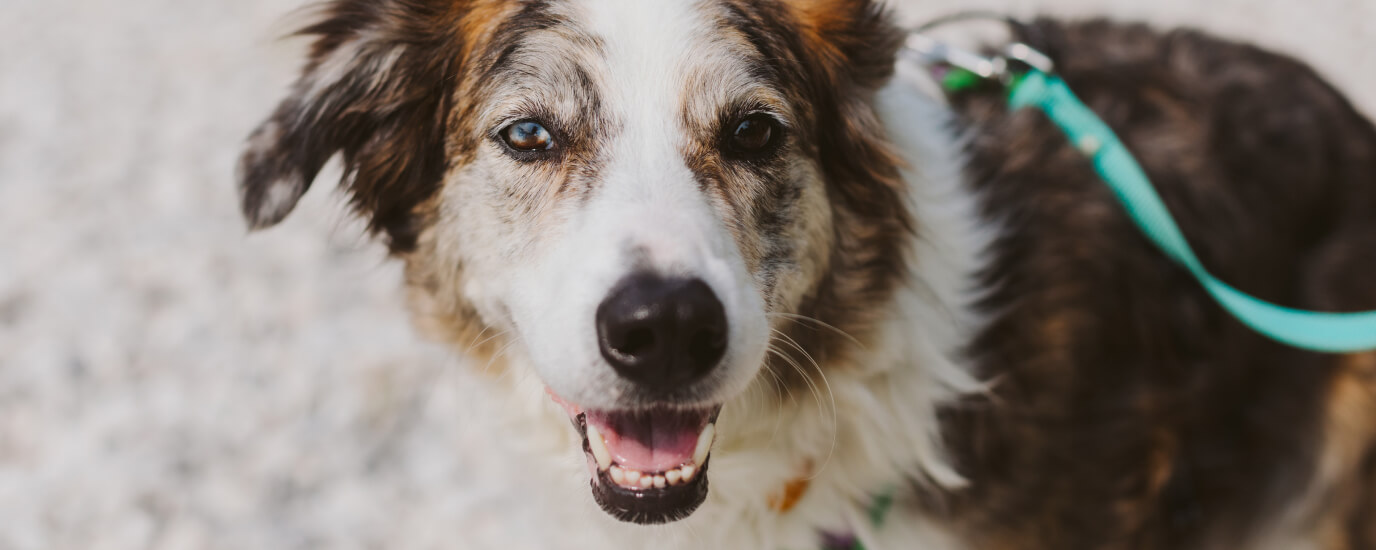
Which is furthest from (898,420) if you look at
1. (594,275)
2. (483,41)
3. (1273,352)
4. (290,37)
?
(290,37)

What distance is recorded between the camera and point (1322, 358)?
284cm

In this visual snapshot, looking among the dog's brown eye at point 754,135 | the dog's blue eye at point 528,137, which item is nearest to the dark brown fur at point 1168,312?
the dog's brown eye at point 754,135

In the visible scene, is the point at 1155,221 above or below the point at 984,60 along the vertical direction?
below

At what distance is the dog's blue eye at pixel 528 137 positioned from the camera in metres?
2.25

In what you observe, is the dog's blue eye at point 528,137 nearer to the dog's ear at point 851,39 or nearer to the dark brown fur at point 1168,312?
the dog's ear at point 851,39

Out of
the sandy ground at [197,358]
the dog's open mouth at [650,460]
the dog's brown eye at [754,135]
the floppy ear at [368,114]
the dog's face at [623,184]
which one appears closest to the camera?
the dog's face at [623,184]

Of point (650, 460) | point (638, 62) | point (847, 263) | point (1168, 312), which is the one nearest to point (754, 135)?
point (638, 62)

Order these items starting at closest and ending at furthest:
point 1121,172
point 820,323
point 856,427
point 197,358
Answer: point 820,323 → point 856,427 → point 1121,172 → point 197,358

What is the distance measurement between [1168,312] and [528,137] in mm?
1742

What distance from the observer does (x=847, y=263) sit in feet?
8.09

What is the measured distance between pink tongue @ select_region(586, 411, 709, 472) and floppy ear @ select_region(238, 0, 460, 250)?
0.78 metres

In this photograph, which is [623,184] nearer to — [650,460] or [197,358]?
[650,460]

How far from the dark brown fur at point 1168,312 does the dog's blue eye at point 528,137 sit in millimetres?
1182

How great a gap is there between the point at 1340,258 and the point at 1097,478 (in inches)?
36.9
